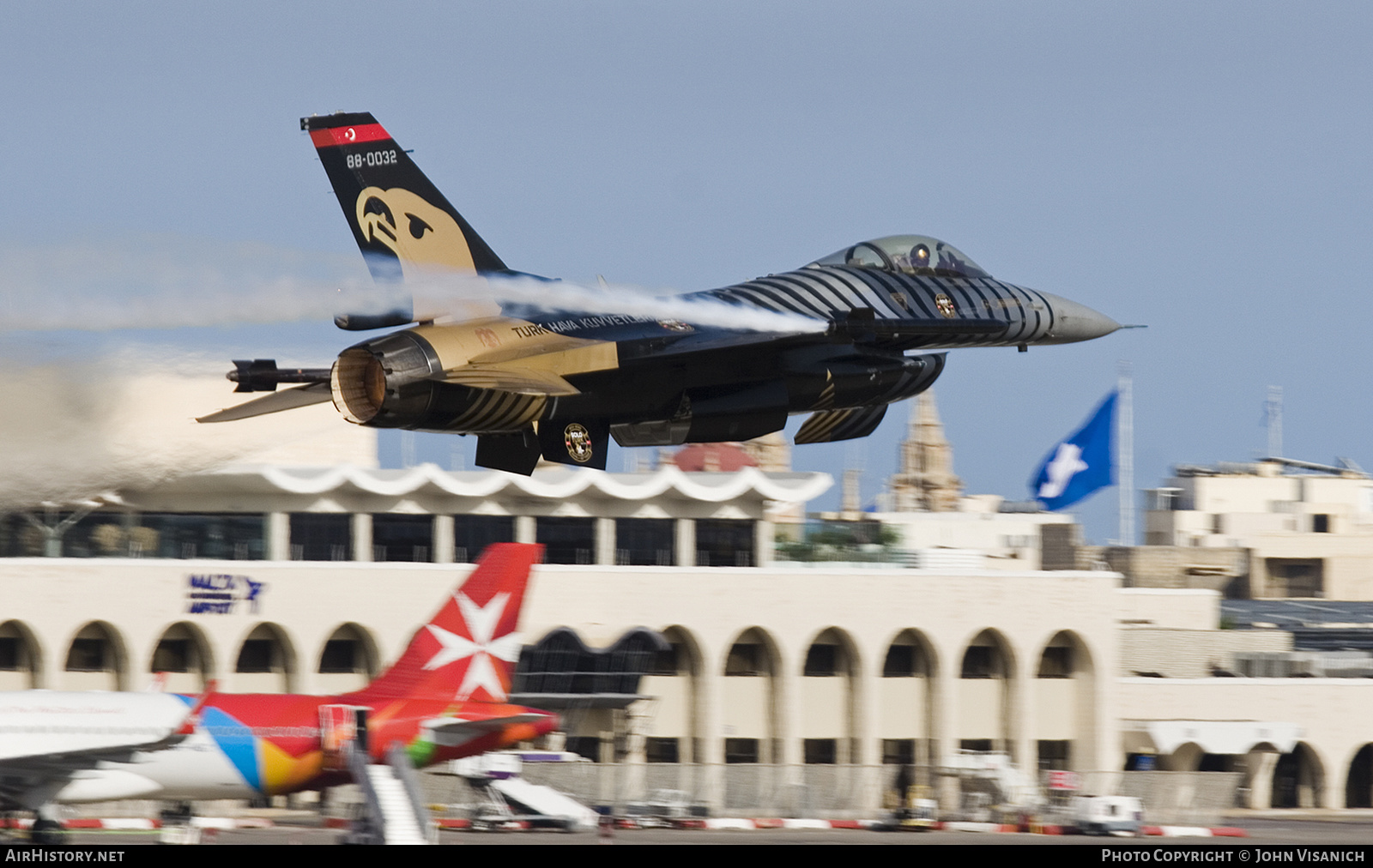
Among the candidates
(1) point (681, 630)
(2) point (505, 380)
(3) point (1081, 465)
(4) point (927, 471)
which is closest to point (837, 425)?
(2) point (505, 380)

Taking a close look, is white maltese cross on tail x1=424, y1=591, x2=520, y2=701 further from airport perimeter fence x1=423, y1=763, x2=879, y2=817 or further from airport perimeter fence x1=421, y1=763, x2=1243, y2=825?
airport perimeter fence x1=423, y1=763, x2=879, y2=817

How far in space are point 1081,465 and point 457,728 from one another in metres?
59.6

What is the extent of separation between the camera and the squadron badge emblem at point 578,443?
25.2 meters

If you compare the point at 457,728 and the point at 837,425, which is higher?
the point at 837,425

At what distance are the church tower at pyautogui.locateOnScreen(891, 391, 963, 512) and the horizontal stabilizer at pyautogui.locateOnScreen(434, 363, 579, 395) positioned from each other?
548ft

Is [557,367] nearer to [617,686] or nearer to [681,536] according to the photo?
[617,686]

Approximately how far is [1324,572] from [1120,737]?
65767 millimetres

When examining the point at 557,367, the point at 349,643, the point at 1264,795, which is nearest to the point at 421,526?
the point at 349,643

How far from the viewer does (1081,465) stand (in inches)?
3868

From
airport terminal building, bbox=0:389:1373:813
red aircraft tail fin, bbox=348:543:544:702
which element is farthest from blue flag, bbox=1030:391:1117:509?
red aircraft tail fin, bbox=348:543:544:702

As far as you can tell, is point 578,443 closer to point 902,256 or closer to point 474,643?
point 902,256

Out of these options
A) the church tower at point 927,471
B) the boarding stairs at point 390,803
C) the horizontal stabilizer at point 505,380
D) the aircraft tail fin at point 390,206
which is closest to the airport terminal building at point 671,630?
the boarding stairs at point 390,803

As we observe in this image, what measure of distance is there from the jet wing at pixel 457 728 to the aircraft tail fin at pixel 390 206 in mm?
21274

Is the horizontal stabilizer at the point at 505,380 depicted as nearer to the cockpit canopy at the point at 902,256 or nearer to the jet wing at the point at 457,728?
the cockpit canopy at the point at 902,256
